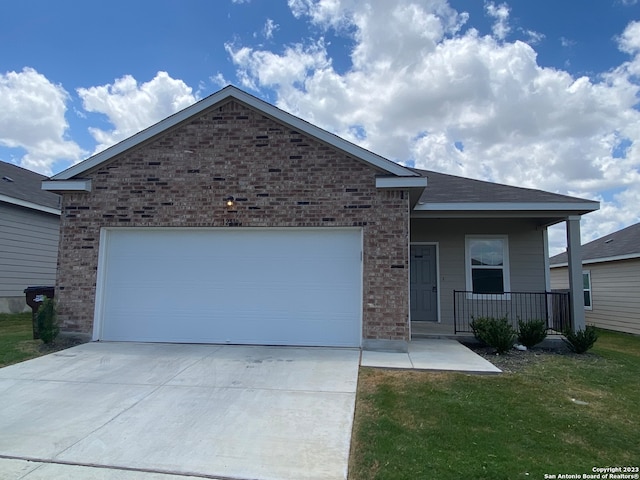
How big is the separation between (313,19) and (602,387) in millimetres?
10252

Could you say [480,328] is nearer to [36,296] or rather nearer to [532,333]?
[532,333]

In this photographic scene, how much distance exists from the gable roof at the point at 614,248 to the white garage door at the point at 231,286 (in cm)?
1075

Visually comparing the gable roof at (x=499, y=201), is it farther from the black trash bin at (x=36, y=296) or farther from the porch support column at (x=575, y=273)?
the black trash bin at (x=36, y=296)

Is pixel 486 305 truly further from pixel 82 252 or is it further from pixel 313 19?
pixel 82 252

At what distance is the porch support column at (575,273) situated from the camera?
9117mm

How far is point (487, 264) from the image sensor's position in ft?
36.5

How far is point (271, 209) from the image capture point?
821cm

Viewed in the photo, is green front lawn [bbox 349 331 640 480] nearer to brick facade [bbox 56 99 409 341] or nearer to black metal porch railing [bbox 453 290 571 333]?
brick facade [bbox 56 99 409 341]

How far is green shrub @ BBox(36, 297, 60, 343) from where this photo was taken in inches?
314

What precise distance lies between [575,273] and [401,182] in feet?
15.3

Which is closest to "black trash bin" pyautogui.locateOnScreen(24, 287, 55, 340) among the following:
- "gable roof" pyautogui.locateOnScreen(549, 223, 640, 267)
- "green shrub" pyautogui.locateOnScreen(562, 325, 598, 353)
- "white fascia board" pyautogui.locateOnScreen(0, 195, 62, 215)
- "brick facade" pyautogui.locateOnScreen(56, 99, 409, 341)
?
"brick facade" pyautogui.locateOnScreen(56, 99, 409, 341)

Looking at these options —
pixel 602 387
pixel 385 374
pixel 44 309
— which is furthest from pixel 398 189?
pixel 44 309

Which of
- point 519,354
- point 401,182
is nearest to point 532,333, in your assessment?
point 519,354

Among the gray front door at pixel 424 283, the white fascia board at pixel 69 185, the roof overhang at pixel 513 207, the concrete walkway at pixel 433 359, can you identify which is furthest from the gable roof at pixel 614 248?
the white fascia board at pixel 69 185
